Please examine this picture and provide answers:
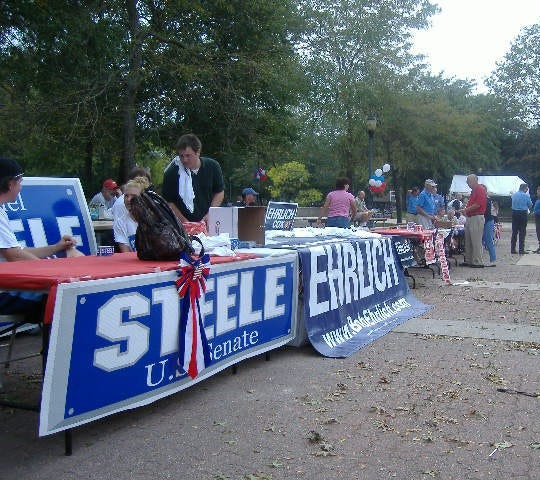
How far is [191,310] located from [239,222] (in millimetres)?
2015

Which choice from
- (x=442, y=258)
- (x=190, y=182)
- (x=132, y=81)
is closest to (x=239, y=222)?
(x=190, y=182)

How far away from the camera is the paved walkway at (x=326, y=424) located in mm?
3541

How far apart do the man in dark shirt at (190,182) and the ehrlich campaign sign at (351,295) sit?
1.19 m

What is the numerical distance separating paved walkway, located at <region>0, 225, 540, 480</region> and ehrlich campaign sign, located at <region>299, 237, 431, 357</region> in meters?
0.34

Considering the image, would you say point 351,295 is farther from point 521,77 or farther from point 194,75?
point 521,77

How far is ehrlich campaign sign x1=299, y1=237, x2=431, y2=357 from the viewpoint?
6289mm

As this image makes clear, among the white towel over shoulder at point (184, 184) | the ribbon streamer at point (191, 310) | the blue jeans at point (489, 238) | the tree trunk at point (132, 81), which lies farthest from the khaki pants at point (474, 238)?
the ribbon streamer at point (191, 310)

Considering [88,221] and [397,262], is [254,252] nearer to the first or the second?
[88,221]

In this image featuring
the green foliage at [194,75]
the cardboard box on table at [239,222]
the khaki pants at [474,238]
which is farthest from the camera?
the green foliage at [194,75]

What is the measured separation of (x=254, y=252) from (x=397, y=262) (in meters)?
3.99

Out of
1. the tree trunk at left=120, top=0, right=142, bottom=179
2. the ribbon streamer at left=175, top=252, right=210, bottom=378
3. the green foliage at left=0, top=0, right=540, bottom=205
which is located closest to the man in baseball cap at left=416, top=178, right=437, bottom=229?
the green foliage at left=0, top=0, right=540, bottom=205

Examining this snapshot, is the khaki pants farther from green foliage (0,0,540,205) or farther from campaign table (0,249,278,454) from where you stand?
campaign table (0,249,278,454)

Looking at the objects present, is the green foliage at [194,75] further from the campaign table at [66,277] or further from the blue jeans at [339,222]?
the campaign table at [66,277]

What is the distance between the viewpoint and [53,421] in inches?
136
